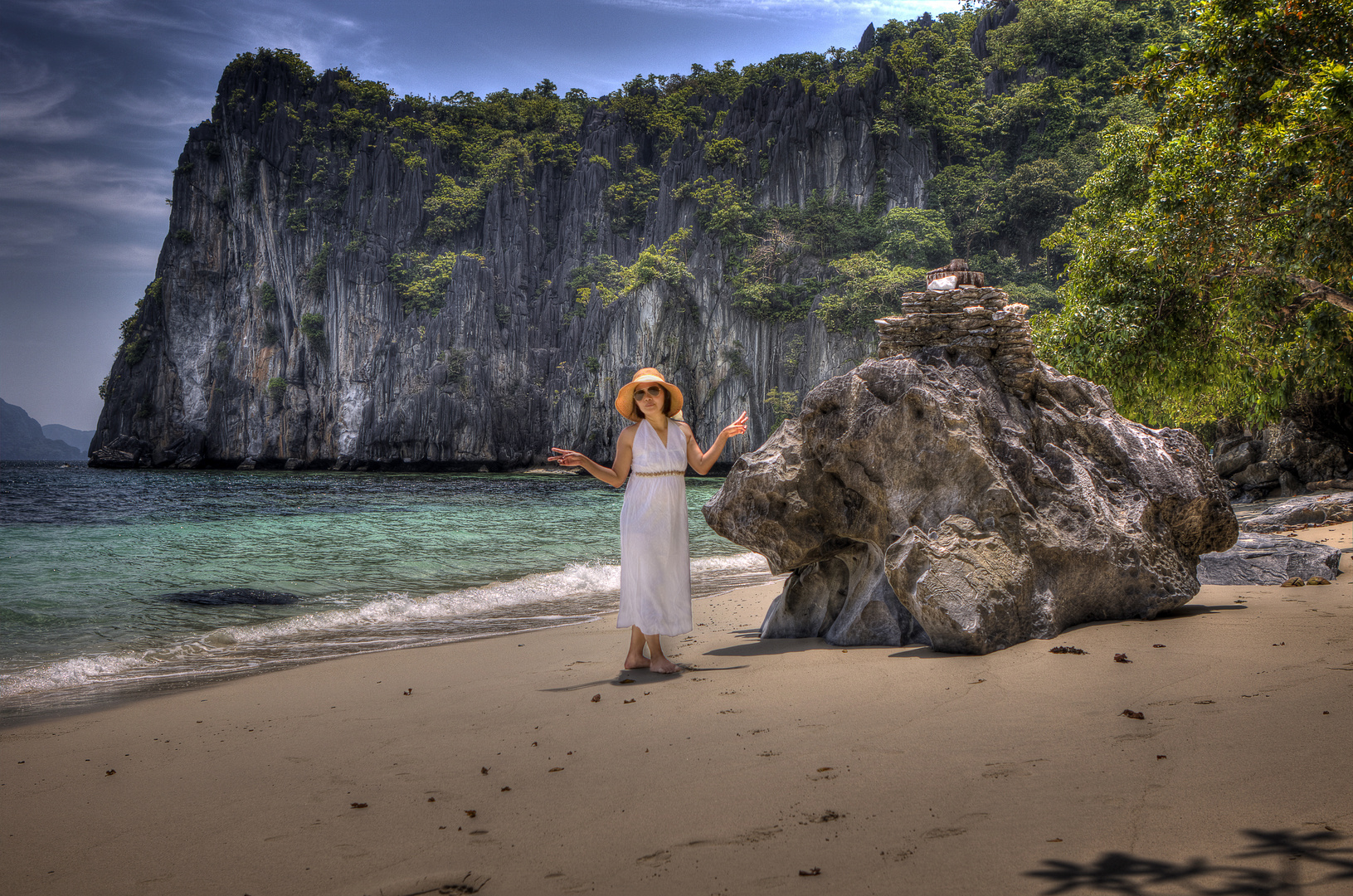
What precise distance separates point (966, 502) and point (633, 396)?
1.91m

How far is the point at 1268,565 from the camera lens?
17.9 ft

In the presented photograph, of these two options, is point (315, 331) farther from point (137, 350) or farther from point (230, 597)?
point (230, 597)

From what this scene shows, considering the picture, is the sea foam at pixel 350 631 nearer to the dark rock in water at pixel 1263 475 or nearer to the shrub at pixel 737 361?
the dark rock in water at pixel 1263 475

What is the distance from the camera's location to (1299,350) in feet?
28.2

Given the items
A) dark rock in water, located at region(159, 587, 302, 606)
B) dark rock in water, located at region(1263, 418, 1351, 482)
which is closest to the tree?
dark rock in water, located at region(1263, 418, 1351, 482)

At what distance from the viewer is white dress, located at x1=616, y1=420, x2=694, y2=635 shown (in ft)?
13.0

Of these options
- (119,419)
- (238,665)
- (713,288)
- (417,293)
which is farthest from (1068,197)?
(119,419)

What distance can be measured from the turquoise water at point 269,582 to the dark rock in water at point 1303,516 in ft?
21.4

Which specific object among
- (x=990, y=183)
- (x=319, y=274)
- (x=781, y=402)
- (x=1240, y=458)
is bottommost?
(x=1240, y=458)

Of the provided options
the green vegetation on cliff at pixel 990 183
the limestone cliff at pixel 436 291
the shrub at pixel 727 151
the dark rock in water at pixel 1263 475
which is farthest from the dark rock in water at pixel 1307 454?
the shrub at pixel 727 151

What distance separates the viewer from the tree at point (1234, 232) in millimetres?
6016

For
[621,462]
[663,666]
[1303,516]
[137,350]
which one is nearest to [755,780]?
[663,666]

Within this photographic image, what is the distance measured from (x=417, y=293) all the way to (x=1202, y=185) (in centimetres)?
5360

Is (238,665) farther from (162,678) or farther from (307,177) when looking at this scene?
(307,177)
